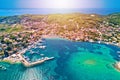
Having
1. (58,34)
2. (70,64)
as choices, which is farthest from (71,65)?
(58,34)

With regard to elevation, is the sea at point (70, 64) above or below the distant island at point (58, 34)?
below

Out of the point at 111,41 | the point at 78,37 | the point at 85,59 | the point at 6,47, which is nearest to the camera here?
the point at 85,59

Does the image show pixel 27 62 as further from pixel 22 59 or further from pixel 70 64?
pixel 70 64

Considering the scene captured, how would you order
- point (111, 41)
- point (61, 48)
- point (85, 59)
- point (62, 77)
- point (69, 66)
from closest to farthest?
1. point (62, 77)
2. point (69, 66)
3. point (85, 59)
4. point (61, 48)
5. point (111, 41)

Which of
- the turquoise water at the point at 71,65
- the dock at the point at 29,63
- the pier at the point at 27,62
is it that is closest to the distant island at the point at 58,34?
the pier at the point at 27,62

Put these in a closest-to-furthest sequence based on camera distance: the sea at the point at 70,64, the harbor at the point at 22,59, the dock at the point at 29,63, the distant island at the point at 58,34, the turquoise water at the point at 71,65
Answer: the turquoise water at the point at 71,65, the sea at the point at 70,64, the dock at the point at 29,63, the harbor at the point at 22,59, the distant island at the point at 58,34

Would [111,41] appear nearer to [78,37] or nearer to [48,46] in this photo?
[78,37]

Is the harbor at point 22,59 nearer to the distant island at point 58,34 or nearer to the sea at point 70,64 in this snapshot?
the sea at point 70,64

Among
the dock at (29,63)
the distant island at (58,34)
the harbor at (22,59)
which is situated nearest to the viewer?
the dock at (29,63)

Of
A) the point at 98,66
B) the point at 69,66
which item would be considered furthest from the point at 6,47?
the point at 98,66
